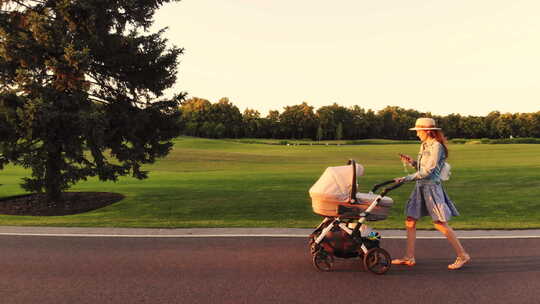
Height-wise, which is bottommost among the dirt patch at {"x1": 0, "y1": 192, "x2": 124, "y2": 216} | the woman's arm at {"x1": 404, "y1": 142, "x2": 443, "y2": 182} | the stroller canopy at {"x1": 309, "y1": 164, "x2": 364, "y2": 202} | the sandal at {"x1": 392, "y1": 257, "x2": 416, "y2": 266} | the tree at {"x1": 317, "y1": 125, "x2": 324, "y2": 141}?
the dirt patch at {"x1": 0, "y1": 192, "x2": 124, "y2": 216}

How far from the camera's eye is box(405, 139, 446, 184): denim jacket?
5508 mm

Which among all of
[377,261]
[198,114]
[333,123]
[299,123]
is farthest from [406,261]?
[333,123]

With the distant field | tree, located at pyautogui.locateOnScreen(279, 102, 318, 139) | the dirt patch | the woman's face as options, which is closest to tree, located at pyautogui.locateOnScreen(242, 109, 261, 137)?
tree, located at pyautogui.locateOnScreen(279, 102, 318, 139)

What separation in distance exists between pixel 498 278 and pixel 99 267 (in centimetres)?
540

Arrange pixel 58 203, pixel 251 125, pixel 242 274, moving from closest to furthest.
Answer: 1. pixel 242 274
2. pixel 58 203
3. pixel 251 125

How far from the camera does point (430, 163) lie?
5527 millimetres

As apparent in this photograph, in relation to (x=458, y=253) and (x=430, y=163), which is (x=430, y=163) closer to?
(x=430, y=163)

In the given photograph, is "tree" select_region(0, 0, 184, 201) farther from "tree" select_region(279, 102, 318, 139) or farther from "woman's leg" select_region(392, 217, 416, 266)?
"tree" select_region(279, 102, 318, 139)

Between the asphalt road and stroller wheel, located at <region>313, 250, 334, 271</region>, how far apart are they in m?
0.10

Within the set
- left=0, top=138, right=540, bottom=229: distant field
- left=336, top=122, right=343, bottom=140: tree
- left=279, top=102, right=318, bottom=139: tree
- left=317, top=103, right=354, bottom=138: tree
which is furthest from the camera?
left=317, top=103, right=354, bottom=138: tree

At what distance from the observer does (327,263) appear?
559 cm

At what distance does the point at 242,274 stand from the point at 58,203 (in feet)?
31.4

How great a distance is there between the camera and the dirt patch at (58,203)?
38.3ft

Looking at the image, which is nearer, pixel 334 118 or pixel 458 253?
pixel 458 253
